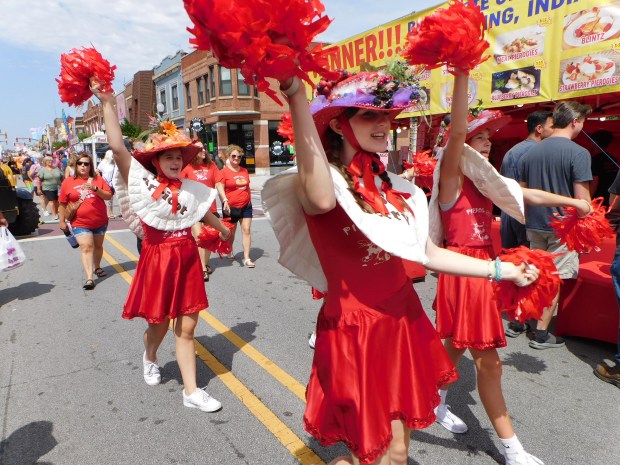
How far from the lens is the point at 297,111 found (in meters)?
1.33

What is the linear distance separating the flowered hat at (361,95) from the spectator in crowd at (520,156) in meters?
3.42

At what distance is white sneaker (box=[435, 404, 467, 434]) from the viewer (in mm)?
2850

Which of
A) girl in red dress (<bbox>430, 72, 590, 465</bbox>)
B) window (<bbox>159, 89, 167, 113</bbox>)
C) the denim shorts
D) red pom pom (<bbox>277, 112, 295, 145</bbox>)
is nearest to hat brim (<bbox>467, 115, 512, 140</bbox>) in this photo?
girl in red dress (<bbox>430, 72, 590, 465</bbox>)

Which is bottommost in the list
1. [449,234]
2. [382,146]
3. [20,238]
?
[20,238]

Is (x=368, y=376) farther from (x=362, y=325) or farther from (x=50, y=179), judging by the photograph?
(x=50, y=179)

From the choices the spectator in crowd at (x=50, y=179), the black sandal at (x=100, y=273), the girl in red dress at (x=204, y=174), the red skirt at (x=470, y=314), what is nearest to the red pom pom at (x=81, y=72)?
the red skirt at (x=470, y=314)

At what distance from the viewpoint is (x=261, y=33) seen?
1164 millimetres

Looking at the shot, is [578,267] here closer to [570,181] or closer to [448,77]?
Answer: [570,181]

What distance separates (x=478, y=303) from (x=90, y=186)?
6049 mm

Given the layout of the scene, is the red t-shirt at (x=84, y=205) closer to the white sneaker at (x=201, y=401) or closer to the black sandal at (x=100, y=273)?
the black sandal at (x=100, y=273)

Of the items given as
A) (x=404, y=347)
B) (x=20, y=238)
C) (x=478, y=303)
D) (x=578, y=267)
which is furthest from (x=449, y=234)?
(x=20, y=238)

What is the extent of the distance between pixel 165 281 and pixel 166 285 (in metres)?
0.03

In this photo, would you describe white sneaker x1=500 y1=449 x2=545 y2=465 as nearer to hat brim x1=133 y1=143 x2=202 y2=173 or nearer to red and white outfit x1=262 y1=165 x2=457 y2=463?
red and white outfit x1=262 y1=165 x2=457 y2=463

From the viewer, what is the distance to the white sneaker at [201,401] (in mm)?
3168
